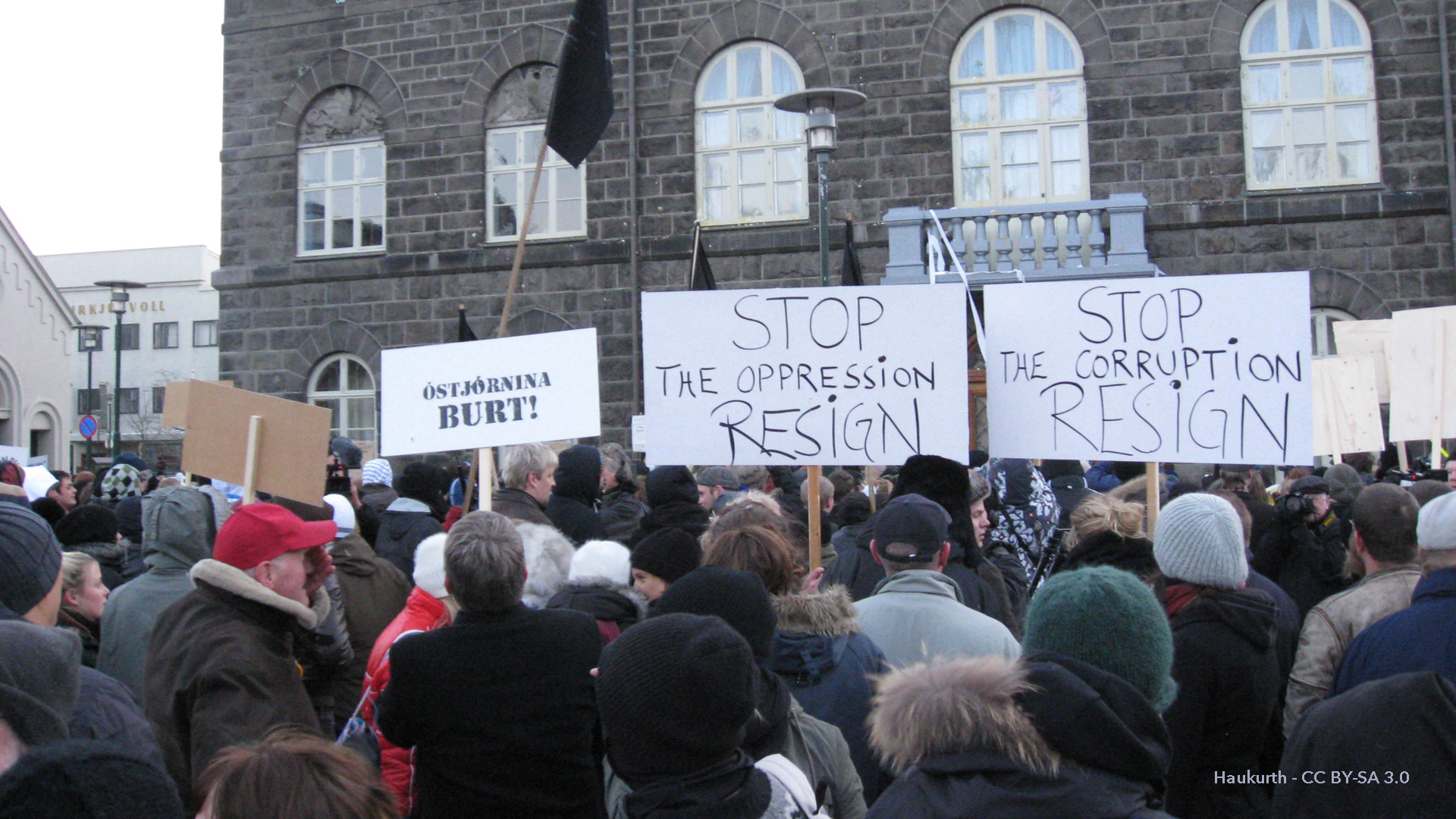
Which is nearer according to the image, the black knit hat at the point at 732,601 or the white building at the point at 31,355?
the black knit hat at the point at 732,601

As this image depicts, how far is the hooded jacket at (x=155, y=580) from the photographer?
4.01m

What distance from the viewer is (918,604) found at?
3549 mm

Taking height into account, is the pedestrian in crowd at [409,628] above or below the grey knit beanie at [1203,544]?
below

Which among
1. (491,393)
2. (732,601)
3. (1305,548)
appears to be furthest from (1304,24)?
(732,601)

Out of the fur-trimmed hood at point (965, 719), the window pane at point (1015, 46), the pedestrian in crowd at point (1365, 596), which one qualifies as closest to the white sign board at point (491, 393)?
the pedestrian in crowd at point (1365, 596)

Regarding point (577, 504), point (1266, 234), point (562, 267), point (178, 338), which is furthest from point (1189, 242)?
point (178, 338)

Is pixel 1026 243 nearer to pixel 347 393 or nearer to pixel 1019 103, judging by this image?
pixel 1019 103

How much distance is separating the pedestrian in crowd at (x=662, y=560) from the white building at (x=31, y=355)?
2906 centimetres

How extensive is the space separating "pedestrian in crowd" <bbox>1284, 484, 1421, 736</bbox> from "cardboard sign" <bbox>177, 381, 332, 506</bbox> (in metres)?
3.30

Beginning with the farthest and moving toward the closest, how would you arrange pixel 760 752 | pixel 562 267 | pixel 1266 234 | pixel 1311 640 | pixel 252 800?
pixel 562 267 → pixel 1266 234 → pixel 1311 640 → pixel 760 752 → pixel 252 800

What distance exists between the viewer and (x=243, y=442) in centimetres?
461

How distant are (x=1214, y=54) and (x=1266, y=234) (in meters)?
2.30

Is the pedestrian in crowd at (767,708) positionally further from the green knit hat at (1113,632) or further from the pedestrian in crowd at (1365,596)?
the pedestrian in crowd at (1365,596)

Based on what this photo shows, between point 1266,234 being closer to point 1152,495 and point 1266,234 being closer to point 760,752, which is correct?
point 1152,495
